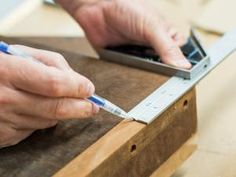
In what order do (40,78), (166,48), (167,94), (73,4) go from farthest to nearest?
(73,4)
(166,48)
(167,94)
(40,78)

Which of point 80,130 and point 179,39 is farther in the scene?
point 179,39

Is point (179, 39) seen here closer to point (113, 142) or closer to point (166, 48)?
point (166, 48)

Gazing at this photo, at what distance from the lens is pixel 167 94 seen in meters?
0.84

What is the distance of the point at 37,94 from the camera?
0.72m

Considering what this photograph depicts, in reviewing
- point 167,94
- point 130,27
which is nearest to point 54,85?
point 167,94

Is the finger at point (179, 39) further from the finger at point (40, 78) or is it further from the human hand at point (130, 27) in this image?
the finger at point (40, 78)

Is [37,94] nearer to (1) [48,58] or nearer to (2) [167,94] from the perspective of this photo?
(1) [48,58]

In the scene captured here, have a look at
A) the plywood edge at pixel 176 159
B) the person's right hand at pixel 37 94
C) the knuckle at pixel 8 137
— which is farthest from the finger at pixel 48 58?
the plywood edge at pixel 176 159

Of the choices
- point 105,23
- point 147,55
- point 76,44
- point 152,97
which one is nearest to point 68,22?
point 76,44

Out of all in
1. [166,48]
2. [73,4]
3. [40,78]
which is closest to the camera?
[40,78]

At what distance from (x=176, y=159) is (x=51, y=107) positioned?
23 cm

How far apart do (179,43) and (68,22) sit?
44 centimetres

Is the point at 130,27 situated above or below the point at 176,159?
above

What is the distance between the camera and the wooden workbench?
71cm
